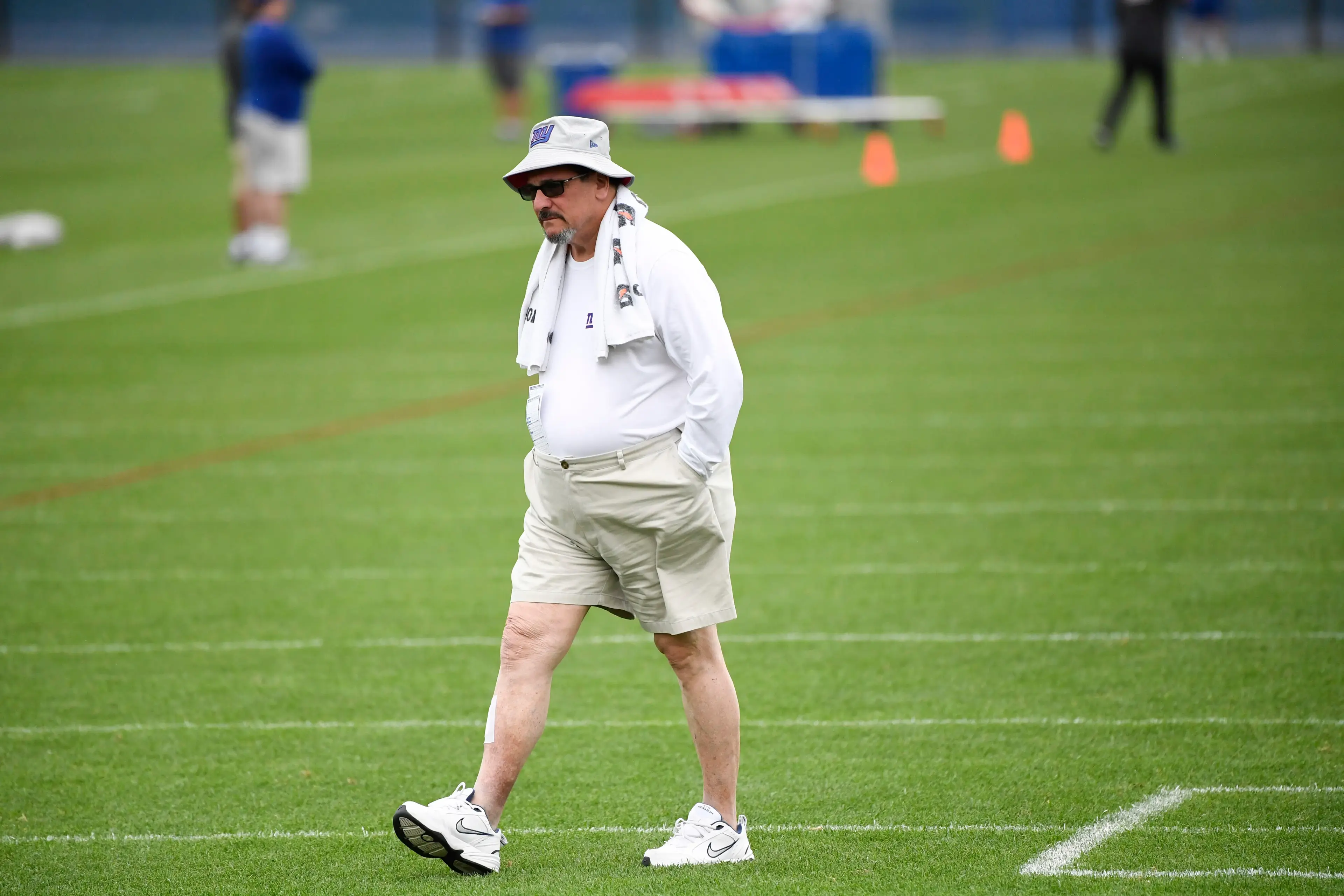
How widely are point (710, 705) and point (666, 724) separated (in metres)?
1.47

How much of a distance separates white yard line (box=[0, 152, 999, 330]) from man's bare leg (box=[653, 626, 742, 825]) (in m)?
11.3

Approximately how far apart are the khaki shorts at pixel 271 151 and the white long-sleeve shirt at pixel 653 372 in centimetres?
1292

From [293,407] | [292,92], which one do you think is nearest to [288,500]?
[293,407]

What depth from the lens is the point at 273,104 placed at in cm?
1719

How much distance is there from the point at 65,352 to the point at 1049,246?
951 cm

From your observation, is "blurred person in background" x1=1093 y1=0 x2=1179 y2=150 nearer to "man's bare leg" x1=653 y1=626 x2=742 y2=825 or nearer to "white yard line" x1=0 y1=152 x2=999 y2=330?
"white yard line" x1=0 y1=152 x2=999 y2=330

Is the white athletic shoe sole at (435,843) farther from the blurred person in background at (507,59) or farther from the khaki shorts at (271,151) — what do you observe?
the blurred person in background at (507,59)

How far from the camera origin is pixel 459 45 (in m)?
47.0

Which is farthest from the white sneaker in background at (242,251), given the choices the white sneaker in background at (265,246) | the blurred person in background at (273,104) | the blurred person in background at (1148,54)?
the blurred person in background at (1148,54)

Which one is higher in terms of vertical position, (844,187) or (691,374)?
(691,374)

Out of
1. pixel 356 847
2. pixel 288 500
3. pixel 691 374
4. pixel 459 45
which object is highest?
pixel 691 374

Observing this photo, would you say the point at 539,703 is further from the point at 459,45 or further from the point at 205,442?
the point at 459,45

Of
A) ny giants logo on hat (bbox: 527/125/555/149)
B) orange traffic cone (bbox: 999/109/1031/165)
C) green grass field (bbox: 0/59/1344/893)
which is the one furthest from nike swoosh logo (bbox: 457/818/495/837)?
orange traffic cone (bbox: 999/109/1031/165)

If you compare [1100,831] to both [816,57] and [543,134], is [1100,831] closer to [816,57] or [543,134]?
[543,134]
